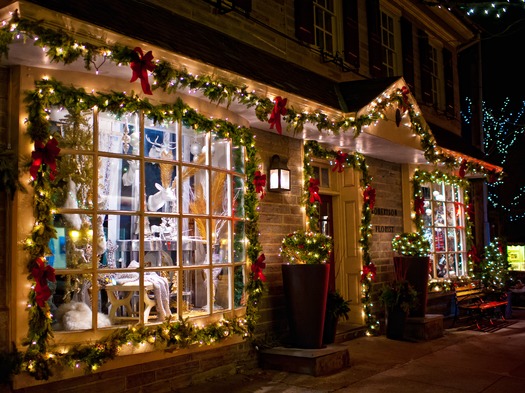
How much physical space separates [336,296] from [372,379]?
4.44ft

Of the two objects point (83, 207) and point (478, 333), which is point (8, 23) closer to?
point (83, 207)

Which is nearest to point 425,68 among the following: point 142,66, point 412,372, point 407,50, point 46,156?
point 407,50

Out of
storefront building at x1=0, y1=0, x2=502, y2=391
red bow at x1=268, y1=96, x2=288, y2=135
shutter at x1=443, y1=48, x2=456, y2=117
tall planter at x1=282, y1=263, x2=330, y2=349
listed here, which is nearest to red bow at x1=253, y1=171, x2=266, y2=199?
storefront building at x1=0, y1=0, x2=502, y2=391

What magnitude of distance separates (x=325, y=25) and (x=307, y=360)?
5.96 meters

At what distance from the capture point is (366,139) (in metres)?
9.25

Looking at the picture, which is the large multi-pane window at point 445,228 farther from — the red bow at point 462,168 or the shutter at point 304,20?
the shutter at point 304,20

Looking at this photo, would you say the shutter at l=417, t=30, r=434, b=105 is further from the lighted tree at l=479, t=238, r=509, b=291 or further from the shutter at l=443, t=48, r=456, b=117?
the lighted tree at l=479, t=238, r=509, b=291

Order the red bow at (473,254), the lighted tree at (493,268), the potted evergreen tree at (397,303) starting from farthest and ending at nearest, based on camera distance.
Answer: the red bow at (473,254), the lighted tree at (493,268), the potted evergreen tree at (397,303)

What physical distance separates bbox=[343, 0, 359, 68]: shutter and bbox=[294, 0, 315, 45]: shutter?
1.07 m

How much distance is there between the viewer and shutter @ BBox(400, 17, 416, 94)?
42.0 feet

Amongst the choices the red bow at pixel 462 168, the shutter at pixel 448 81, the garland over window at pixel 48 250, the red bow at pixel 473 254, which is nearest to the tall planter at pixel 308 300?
the garland over window at pixel 48 250

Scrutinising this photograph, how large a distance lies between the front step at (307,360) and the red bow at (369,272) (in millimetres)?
2436

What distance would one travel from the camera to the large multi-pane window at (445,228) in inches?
490

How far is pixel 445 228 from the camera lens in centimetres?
1296
